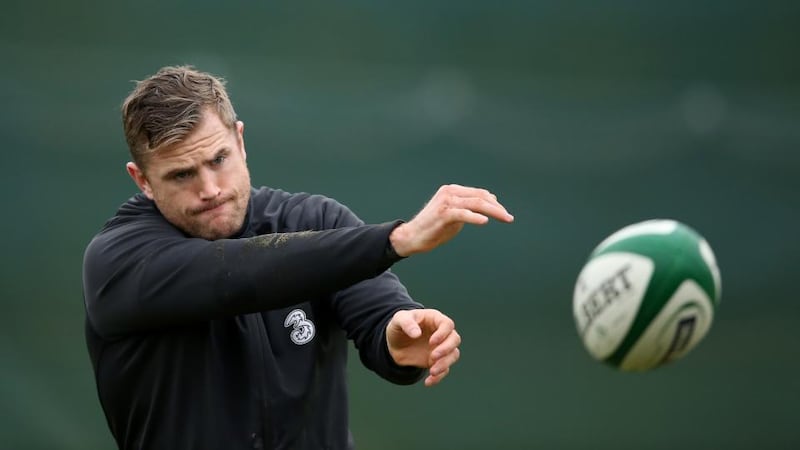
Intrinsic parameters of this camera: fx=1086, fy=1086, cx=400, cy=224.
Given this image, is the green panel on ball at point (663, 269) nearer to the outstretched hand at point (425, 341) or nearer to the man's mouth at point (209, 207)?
the outstretched hand at point (425, 341)

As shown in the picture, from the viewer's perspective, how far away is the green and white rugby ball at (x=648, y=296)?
10.1ft

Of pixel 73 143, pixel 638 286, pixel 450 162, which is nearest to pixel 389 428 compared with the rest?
pixel 450 162

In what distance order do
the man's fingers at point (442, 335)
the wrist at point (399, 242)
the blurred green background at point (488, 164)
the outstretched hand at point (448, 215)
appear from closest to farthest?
the outstretched hand at point (448, 215) < the wrist at point (399, 242) < the man's fingers at point (442, 335) < the blurred green background at point (488, 164)

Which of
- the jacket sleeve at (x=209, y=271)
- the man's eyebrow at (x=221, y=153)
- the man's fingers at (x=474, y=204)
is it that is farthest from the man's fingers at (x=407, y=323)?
the man's eyebrow at (x=221, y=153)

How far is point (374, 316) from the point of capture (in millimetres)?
3795

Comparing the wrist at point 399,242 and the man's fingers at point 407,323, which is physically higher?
the wrist at point 399,242

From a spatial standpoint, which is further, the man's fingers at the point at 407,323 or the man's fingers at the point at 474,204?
the man's fingers at the point at 407,323

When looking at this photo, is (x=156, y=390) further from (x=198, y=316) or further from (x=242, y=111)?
(x=242, y=111)

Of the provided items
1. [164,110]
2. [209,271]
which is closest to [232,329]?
[209,271]

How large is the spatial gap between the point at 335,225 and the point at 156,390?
33.8 inches

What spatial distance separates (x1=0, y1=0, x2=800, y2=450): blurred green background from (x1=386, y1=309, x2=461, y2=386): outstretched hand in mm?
2714

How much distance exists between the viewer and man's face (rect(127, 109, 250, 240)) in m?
3.71

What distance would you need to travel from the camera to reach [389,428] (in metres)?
6.41

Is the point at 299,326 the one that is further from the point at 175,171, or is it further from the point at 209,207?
the point at 175,171
